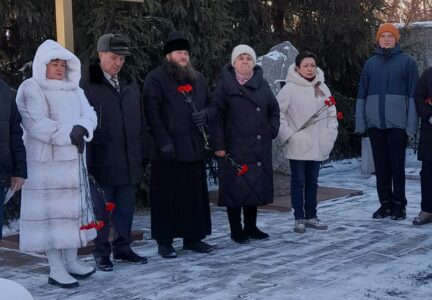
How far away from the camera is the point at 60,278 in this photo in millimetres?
4754

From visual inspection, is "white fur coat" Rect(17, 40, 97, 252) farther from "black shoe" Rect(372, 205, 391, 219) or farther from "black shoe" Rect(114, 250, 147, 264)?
"black shoe" Rect(372, 205, 391, 219)

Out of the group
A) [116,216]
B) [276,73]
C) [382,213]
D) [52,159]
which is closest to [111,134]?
[52,159]

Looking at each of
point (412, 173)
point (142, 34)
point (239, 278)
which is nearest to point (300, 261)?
point (239, 278)

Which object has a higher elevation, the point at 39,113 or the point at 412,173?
the point at 39,113

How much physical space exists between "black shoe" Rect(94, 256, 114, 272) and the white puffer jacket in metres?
2.01

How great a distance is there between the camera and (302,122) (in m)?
6.32

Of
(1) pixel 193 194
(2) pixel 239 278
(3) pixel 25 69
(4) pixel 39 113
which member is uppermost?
(3) pixel 25 69

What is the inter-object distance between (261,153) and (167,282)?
1.61 metres

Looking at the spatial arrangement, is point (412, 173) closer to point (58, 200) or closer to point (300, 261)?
point (300, 261)

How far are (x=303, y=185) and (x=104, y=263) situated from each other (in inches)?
84.0

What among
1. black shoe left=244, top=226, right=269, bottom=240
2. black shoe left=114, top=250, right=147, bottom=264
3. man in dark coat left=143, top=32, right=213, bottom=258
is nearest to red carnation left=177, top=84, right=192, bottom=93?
man in dark coat left=143, top=32, right=213, bottom=258

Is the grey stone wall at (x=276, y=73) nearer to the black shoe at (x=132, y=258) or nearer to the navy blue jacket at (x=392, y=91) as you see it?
the navy blue jacket at (x=392, y=91)

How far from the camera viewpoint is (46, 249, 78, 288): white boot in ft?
15.5

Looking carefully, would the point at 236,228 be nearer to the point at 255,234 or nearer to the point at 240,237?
the point at 240,237
